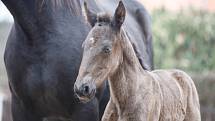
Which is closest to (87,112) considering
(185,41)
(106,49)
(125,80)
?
(125,80)

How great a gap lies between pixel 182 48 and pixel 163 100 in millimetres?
9785

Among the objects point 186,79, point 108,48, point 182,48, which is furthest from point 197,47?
point 108,48

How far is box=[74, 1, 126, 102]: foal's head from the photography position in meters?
3.91

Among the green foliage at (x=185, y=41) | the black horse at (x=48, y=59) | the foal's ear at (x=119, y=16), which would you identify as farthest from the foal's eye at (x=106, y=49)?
the green foliage at (x=185, y=41)

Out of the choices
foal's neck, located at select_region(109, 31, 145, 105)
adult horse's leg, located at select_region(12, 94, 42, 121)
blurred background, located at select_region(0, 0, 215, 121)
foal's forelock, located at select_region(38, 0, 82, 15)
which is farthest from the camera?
blurred background, located at select_region(0, 0, 215, 121)

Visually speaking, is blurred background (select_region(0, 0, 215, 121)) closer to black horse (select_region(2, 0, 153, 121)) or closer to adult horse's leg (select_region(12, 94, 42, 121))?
adult horse's leg (select_region(12, 94, 42, 121))

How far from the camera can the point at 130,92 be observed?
Answer: 4.29m

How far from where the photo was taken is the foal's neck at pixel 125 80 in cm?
427

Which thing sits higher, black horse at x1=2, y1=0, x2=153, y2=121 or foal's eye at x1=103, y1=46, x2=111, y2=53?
foal's eye at x1=103, y1=46, x2=111, y2=53

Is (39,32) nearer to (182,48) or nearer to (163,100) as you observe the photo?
(163,100)

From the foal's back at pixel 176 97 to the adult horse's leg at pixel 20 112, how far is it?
1.00 meters

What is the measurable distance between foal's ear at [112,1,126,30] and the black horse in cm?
96

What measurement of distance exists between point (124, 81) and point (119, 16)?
45 centimetres

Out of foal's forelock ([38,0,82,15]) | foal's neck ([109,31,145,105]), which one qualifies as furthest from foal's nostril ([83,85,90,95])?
foal's forelock ([38,0,82,15])
